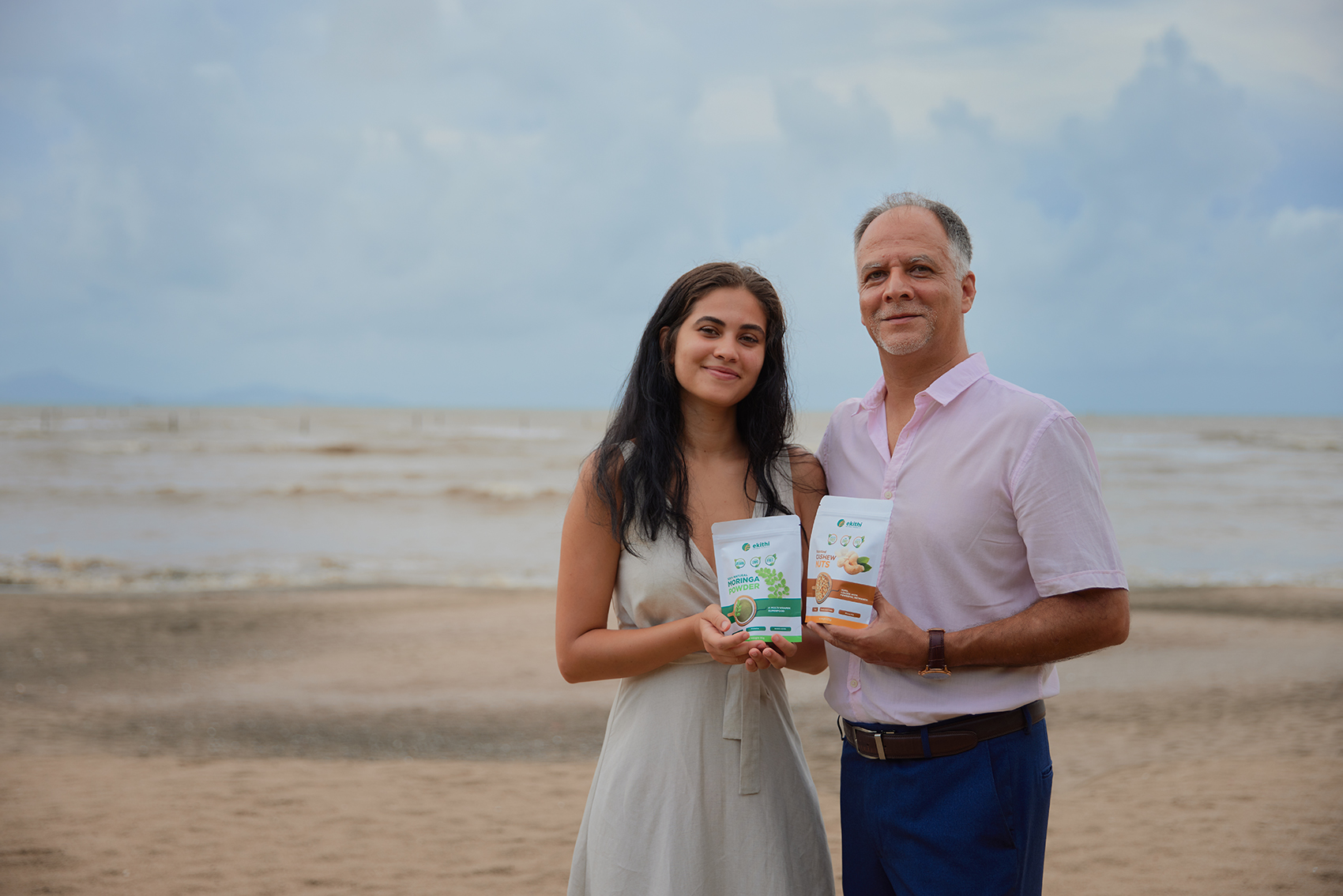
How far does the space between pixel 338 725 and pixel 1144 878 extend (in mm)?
5550

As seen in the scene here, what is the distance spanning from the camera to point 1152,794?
5.57 m

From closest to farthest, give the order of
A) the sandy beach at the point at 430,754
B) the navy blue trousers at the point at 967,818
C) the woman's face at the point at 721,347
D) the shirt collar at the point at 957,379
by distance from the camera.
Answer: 1. the navy blue trousers at the point at 967,818
2. the shirt collar at the point at 957,379
3. the woman's face at the point at 721,347
4. the sandy beach at the point at 430,754

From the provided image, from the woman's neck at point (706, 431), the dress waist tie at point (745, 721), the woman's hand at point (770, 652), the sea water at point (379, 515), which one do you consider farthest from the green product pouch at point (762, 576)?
the sea water at point (379, 515)

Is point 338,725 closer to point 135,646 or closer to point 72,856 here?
point 72,856

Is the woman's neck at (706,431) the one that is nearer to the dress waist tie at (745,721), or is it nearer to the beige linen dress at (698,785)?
the beige linen dress at (698,785)

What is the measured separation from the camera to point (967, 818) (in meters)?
2.00

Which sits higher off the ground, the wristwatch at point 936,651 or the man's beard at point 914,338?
the man's beard at point 914,338

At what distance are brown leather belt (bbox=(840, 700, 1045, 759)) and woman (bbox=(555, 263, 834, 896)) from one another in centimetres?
25

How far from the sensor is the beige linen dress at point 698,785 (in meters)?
2.15

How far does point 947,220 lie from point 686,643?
3.96 feet

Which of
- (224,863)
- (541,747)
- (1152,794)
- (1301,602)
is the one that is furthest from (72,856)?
(1301,602)

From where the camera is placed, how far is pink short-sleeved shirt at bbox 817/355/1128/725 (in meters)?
1.97

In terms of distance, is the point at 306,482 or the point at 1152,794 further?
the point at 306,482

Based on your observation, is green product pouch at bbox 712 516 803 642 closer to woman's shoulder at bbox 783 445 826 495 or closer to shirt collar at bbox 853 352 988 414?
woman's shoulder at bbox 783 445 826 495
